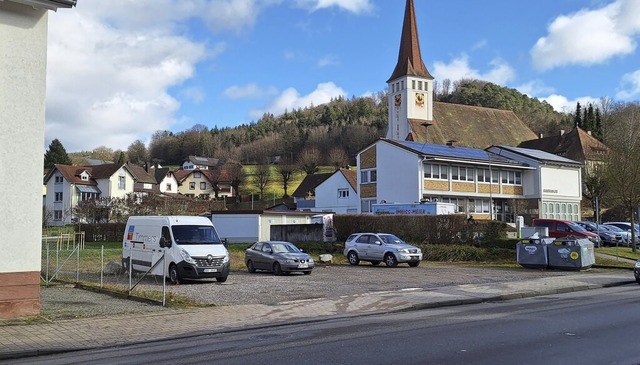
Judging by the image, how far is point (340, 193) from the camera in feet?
221

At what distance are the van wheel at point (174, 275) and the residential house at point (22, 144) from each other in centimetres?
755

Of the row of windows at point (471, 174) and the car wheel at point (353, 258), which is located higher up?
the row of windows at point (471, 174)

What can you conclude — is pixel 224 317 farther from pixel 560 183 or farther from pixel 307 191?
pixel 307 191

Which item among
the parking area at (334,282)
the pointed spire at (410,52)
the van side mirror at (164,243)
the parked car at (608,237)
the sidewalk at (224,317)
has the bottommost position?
the parking area at (334,282)

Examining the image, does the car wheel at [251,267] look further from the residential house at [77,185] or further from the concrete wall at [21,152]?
the residential house at [77,185]

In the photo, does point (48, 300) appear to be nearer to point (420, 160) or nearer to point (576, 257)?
point (576, 257)

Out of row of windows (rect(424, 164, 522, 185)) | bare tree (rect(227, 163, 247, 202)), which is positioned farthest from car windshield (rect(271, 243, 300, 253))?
bare tree (rect(227, 163, 247, 202))

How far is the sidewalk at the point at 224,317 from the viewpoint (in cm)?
1034

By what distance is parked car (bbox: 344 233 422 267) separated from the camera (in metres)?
28.2

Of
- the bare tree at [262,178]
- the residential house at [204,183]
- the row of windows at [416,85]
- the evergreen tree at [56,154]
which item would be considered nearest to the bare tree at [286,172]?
the bare tree at [262,178]

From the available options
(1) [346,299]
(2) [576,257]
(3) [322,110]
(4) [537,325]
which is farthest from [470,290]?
(3) [322,110]

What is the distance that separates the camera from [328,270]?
2734cm

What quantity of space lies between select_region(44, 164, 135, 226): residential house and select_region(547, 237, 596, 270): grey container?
67.3 m

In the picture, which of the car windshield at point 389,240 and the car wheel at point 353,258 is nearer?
the car windshield at point 389,240
